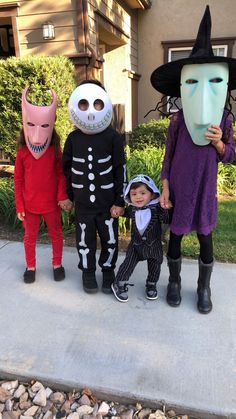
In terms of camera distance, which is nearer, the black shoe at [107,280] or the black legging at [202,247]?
the black legging at [202,247]

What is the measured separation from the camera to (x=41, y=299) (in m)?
2.71

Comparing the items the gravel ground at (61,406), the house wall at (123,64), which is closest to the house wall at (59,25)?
the house wall at (123,64)

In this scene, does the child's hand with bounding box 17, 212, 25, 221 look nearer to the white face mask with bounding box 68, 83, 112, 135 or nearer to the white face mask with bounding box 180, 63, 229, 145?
the white face mask with bounding box 68, 83, 112, 135

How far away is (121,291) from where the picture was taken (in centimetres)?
268

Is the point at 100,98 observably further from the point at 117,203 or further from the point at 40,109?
the point at 117,203

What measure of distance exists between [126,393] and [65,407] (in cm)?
31

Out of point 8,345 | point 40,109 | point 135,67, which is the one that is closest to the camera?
point 8,345

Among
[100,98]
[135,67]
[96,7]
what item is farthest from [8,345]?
[135,67]

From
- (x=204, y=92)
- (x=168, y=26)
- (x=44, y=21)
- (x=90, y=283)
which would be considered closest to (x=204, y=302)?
(x=90, y=283)

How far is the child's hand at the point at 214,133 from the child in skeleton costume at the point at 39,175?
1.09m

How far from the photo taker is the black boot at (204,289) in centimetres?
250

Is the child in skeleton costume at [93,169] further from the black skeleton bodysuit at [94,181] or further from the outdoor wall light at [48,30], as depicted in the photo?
the outdoor wall light at [48,30]

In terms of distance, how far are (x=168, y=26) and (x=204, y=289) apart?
8.13 m

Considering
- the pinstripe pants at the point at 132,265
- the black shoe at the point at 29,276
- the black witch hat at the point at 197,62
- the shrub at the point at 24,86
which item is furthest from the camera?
the shrub at the point at 24,86
